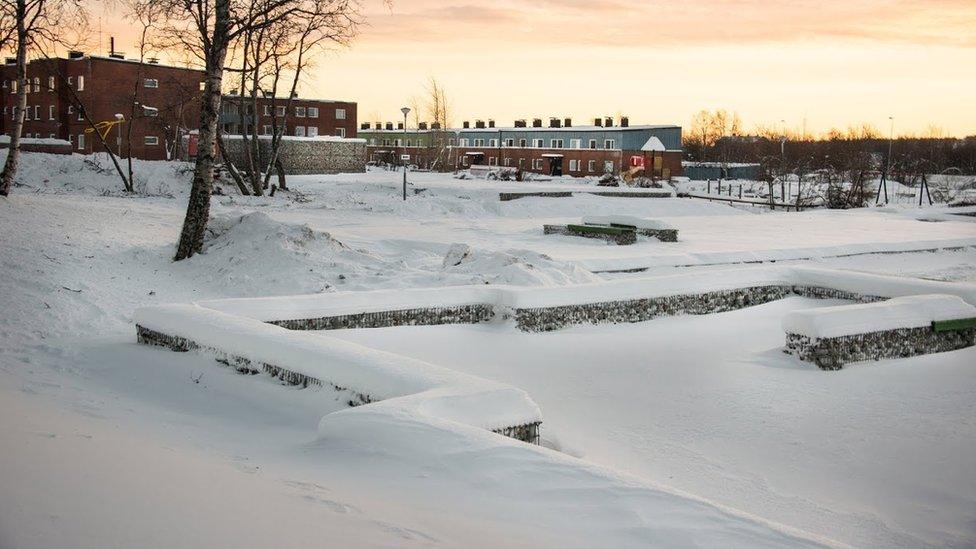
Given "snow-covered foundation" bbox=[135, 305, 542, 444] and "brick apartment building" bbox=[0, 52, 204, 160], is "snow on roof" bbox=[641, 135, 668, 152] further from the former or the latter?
"snow-covered foundation" bbox=[135, 305, 542, 444]

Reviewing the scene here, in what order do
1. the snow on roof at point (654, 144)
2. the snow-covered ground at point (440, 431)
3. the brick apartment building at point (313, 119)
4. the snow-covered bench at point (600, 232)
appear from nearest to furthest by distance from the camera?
the snow-covered ground at point (440, 431) < the snow-covered bench at point (600, 232) < the snow on roof at point (654, 144) < the brick apartment building at point (313, 119)

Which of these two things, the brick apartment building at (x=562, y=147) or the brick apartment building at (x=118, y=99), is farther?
the brick apartment building at (x=562, y=147)

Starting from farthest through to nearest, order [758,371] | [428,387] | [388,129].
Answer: [388,129] → [758,371] → [428,387]

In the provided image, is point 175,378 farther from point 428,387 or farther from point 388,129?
point 388,129

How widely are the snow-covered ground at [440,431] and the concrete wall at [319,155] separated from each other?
30.8 m

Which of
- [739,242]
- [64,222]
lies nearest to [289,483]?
[64,222]

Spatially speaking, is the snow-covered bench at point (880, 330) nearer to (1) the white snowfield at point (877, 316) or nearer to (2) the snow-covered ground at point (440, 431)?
(1) the white snowfield at point (877, 316)

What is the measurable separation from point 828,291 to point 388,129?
290 feet

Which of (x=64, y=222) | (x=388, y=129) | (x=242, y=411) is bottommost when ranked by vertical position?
(x=242, y=411)

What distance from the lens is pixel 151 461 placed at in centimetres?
510

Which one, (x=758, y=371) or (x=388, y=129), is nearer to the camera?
(x=758, y=371)

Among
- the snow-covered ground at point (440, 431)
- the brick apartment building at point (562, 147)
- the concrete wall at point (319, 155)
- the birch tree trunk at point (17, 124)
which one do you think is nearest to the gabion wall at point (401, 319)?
the snow-covered ground at point (440, 431)

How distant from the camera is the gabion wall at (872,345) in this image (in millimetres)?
10578

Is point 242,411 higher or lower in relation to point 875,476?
higher
